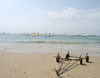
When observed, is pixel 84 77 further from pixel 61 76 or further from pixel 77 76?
pixel 61 76

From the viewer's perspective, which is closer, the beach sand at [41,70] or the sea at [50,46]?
the beach sand at [41,70]

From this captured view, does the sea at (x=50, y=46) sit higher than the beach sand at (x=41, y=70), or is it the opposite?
the beach sand at (x=41, y=70)

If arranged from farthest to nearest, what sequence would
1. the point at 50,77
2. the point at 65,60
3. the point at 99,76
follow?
the point at 65,60 → the point at 99,76 → the point at 50,77

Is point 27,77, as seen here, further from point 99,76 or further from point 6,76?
point 99,76

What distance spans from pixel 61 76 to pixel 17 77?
216 centimetres

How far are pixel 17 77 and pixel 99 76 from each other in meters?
4.16

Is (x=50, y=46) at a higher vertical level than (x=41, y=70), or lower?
lower

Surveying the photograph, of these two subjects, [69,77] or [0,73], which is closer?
[69,77]

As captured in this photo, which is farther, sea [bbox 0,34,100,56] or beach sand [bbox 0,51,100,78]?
sea [bbox 0,34,100,56]

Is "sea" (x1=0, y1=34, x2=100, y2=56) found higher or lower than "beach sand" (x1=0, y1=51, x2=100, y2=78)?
lower

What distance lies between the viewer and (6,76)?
399cm

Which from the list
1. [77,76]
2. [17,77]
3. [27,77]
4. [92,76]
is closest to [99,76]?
[92,76]

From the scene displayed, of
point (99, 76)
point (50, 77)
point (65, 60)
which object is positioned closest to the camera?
point (50, 77)

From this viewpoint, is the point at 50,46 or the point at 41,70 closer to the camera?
the point at 41,70
